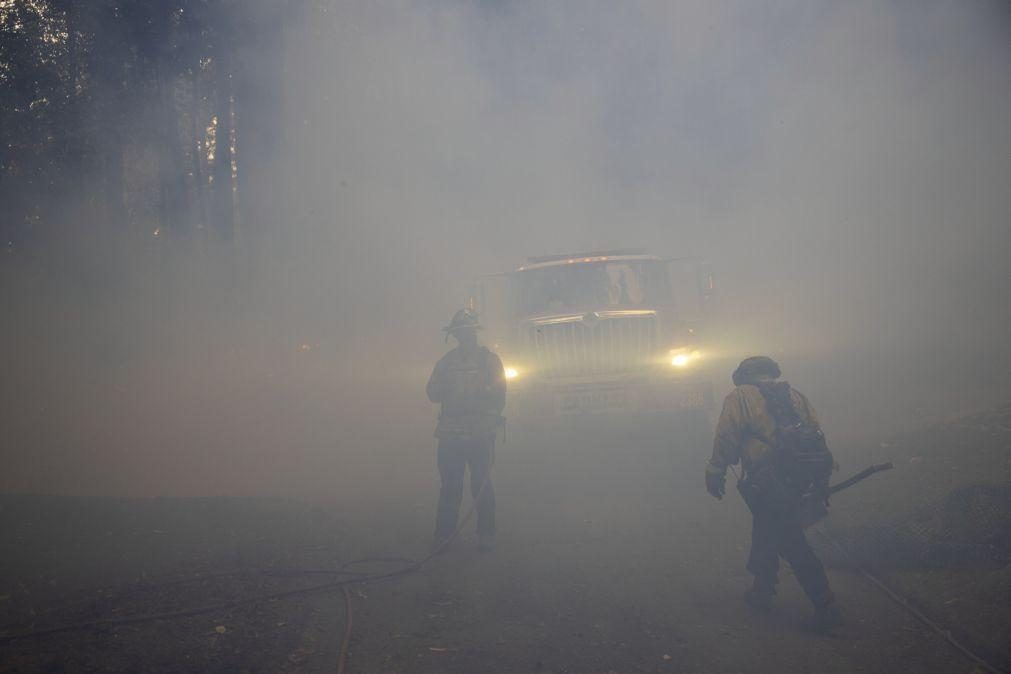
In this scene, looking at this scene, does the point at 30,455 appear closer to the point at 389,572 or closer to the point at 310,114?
the point at 389,572

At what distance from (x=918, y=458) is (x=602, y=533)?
335 cm

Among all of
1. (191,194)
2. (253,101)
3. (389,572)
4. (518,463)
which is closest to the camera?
(389,572)

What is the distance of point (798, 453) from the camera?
12.6 ft

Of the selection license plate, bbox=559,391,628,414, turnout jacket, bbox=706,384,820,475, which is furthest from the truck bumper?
turnout jacket, bbox=706,384,820,475

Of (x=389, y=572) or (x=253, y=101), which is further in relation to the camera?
(x=253, y=101)

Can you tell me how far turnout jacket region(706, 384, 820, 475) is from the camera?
12.9ft

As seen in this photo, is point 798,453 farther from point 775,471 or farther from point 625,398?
point 625,398

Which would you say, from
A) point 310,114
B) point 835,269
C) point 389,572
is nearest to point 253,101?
point 310,114

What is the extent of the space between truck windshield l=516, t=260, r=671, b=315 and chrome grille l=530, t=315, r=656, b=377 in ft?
1.34

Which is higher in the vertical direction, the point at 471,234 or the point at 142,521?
the point at 471,234

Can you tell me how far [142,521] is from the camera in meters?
5.80

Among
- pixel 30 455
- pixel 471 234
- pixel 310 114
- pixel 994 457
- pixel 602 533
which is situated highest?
pixel 310 114

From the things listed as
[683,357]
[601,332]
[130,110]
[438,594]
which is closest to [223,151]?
[130,110]

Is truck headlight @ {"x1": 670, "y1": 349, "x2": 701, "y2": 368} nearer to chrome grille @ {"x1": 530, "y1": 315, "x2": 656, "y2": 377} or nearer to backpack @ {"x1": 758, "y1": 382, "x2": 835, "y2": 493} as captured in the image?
chrome grille @ {"x1": 530, "y1": 315, "x2": 656, "y2": 377}
